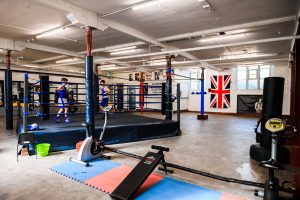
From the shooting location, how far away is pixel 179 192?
2.49m

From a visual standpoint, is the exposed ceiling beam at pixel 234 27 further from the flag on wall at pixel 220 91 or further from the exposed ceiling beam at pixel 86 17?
the flag on wall at pixel 220 91

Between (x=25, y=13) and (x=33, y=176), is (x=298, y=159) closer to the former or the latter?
(x=33, y=176)

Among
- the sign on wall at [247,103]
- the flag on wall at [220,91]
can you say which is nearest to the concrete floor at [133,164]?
the sign on wall at [247,103]

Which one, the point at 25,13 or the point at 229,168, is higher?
the point at 25,13

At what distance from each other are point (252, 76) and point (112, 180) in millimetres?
12018

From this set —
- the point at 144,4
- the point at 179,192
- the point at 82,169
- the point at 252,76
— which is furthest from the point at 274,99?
the point at 252,76

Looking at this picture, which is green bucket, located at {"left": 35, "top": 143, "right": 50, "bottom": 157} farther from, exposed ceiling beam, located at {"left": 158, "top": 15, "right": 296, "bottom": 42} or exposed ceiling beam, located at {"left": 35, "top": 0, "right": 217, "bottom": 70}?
exposed ceiling beam, located at {"left": 158, "top": 15, "right": 296, "bottom": 42}

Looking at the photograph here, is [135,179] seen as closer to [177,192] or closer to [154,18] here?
[177,192]

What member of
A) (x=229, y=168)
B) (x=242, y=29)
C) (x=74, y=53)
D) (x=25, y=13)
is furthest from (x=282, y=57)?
(x=25, y=13)

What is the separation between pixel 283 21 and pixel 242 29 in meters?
1.10

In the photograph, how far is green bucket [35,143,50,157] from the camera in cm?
381

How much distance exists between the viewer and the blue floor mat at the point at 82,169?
116 inches

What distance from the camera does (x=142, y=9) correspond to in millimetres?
4688

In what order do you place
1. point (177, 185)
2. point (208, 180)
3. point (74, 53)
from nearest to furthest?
1. point (177, 185)
2. point (208, 180)
3. point (74, 53)
